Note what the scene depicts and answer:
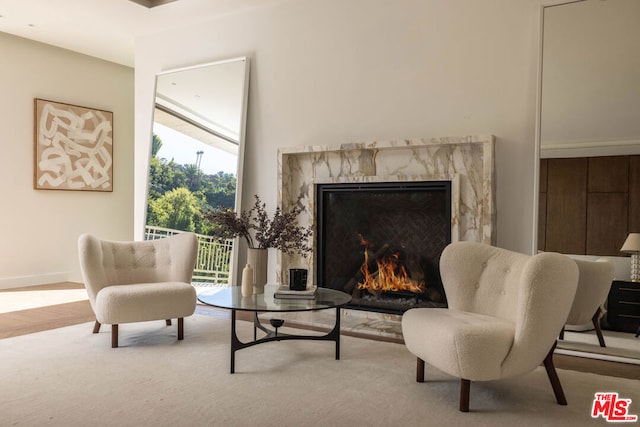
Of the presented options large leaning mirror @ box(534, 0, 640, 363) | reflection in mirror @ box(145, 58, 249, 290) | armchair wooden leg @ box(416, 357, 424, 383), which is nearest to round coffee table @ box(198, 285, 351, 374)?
armchair wooden leg @ box(416, 357, 424, 383)

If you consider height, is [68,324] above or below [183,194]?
below

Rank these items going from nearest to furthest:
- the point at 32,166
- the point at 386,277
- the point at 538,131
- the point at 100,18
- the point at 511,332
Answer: the point at 511,332 < the point at 538,131 < the point at 386,277 < the point at 100,18 < the point at 32,166

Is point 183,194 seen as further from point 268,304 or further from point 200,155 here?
point 268,304

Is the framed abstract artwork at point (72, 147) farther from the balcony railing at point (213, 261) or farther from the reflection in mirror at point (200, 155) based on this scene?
the balcony railing at point (213, 261)

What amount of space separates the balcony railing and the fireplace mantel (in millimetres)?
648

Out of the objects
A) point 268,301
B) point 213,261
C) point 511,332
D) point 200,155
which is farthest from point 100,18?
point 511,332

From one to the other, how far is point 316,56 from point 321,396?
9.84 ft

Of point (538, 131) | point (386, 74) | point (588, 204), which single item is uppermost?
point (386, 74)

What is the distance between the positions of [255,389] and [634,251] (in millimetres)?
2496

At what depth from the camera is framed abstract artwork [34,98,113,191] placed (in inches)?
241

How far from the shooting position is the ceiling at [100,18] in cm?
481

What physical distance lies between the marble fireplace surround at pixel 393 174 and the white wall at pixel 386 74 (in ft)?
0.42

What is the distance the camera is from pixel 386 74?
4203mm

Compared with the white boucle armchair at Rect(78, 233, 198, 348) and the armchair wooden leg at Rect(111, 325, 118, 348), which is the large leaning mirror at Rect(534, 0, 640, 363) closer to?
the white boucle armchair at Rect(78, 233, 198, 348)
